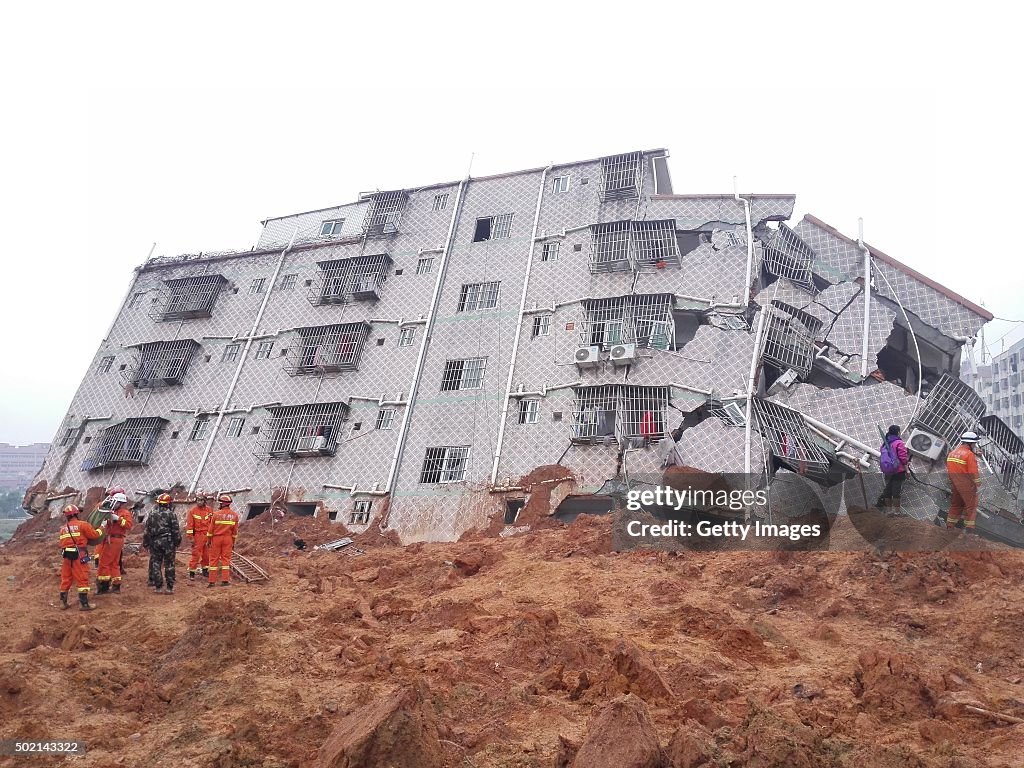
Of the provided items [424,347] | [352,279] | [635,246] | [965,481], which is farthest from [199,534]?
[635,246]

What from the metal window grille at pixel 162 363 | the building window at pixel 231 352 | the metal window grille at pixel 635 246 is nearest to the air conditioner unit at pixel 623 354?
the metal window grille at pixel 635 246

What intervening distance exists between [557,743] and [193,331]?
2751 cm

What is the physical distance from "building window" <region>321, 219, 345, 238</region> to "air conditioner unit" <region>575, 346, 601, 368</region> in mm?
14546

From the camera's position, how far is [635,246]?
22.5 meters

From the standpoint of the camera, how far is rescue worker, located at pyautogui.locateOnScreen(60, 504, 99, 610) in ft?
35.0

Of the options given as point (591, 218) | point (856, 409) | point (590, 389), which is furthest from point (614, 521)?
point (591, 218)

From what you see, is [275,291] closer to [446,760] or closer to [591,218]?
[591,218]

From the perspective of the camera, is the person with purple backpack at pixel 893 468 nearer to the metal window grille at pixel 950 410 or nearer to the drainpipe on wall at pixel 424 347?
the metal window grille at pixel 950 410

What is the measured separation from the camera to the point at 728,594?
1091cm

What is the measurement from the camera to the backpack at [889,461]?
11.4 m

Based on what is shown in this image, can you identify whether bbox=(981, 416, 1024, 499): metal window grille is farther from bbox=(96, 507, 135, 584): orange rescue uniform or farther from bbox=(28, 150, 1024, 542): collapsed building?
bbox=(96, 507, 135, 584): orange rescue uniform

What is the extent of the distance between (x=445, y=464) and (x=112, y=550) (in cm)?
1084

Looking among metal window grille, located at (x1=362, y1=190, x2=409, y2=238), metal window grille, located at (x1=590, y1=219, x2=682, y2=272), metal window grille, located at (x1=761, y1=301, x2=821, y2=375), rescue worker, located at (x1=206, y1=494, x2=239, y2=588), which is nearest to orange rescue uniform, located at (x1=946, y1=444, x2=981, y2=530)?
metal window grille, located at (x1=761, y1=301, x2=821, y2=375)

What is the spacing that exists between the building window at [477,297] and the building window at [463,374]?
2253 mm
